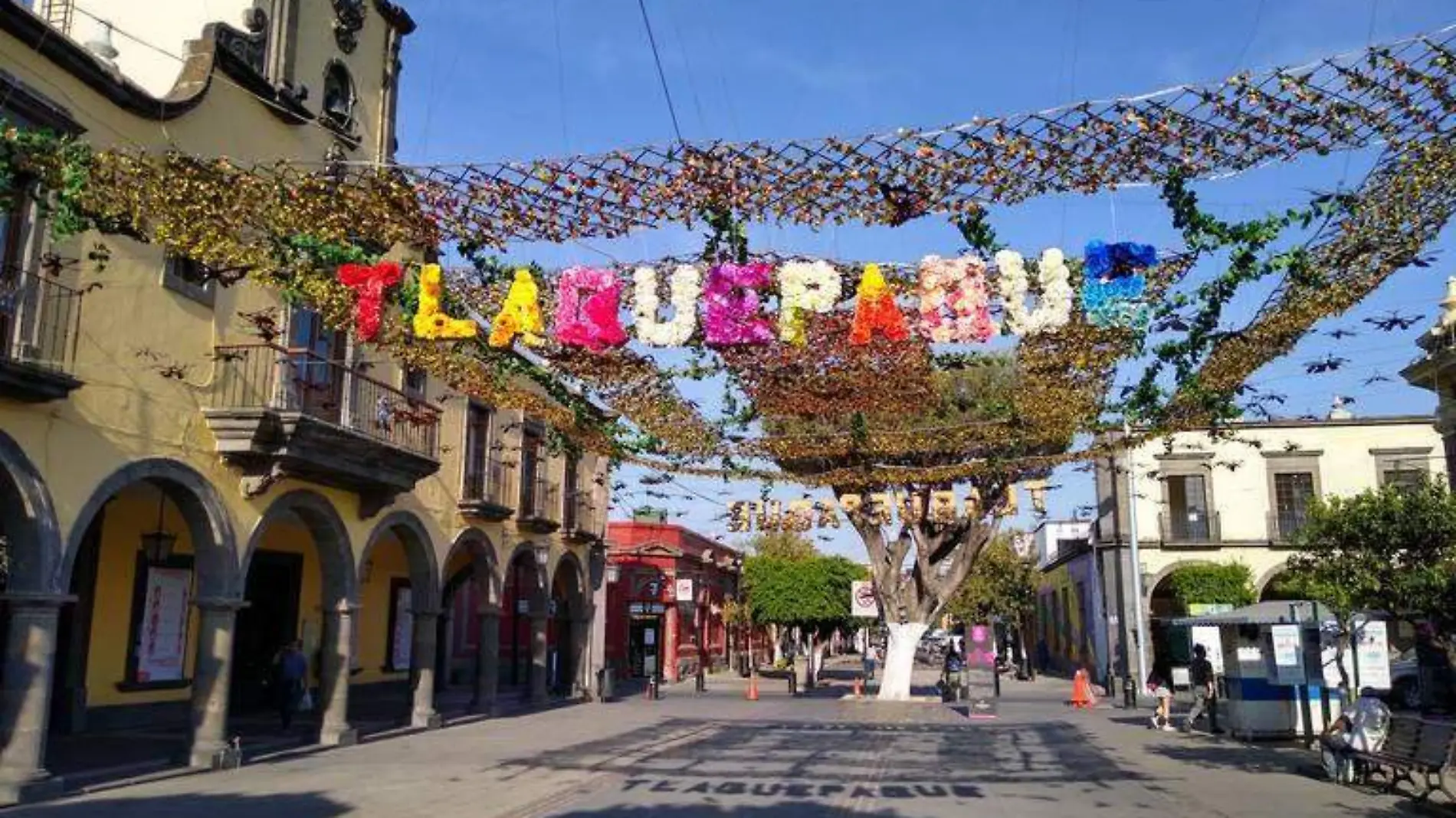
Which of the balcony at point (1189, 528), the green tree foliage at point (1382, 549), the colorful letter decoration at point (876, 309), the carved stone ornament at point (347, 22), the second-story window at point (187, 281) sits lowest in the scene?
the green tree foliage at point (1382, 549)

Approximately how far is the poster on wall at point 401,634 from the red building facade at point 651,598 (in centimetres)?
1333

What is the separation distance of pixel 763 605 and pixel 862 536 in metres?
10.1

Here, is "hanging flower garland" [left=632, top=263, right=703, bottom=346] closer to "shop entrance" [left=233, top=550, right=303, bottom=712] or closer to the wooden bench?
the wooden bench

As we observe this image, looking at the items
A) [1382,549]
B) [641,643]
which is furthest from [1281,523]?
[1382,549]

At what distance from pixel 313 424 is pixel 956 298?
8.91 meters

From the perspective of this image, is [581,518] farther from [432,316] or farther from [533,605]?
[432,316]

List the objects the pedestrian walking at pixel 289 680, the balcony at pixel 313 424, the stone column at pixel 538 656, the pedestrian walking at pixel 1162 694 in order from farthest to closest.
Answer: the stone column at pixel 538 656, the pedestrian walking at pixel 1162 694, the pedestrian walking at pixel 289 680, the balcony at pixel 313 424

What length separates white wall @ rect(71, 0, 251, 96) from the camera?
48.5 feet

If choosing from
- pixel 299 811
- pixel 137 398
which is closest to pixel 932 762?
pixel 299 811

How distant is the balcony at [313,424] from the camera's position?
13562 millimetres

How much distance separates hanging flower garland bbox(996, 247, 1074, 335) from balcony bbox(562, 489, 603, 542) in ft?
59.2

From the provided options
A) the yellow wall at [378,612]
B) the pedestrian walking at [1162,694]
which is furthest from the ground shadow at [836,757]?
the yellow wall at [378,612]

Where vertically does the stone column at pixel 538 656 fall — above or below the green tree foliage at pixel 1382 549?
below

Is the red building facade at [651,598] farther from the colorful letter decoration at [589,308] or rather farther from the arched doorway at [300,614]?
the colorful letter decoration at [589,308]
